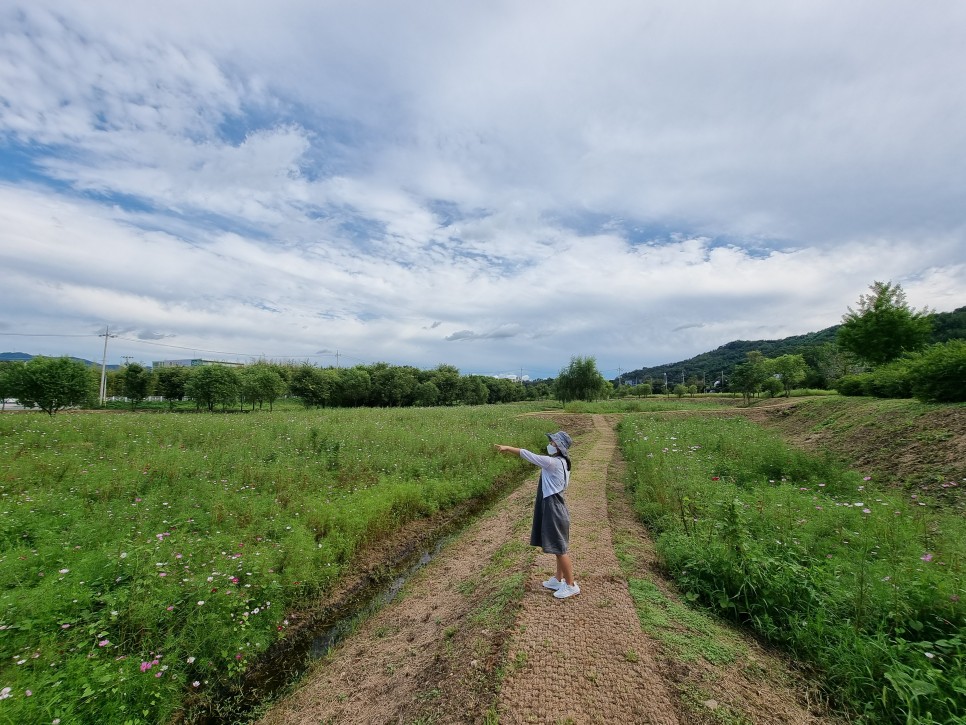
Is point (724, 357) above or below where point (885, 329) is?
above

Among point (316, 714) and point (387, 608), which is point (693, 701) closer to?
point (316, 714)

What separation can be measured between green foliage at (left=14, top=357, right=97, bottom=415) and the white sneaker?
1617 inches

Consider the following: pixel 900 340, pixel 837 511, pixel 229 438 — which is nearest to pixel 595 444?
pixel 837 511

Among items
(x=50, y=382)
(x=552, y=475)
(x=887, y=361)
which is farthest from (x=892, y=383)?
(x=50, y=382)

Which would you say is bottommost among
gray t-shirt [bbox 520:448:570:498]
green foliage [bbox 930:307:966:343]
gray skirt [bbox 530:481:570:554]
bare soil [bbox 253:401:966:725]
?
bare soil [bbox 253:401:966:725]

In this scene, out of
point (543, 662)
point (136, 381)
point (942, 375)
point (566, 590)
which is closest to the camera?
point (543, 662)

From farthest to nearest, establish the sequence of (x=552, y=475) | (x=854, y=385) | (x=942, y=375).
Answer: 1. (x=854, y=385)
2. (x=942, y=375)
3. (x=552, y=475)

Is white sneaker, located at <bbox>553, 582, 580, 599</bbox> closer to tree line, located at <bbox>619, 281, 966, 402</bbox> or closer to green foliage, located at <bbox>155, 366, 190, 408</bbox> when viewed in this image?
tree line, located at <bbox>619, 281, 966, 402</bbox>

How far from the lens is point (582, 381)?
45.5m

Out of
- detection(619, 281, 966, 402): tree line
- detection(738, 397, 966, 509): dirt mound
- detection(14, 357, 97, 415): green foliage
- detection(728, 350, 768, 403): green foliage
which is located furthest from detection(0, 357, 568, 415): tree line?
detection(619, 281, 966, 402): tree line

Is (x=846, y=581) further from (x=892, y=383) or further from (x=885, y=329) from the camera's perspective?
(x=885, y=329)

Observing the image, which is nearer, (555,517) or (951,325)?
(555,517)

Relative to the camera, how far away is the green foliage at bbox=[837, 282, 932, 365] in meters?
23.8

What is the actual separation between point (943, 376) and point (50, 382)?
50.7 meters
